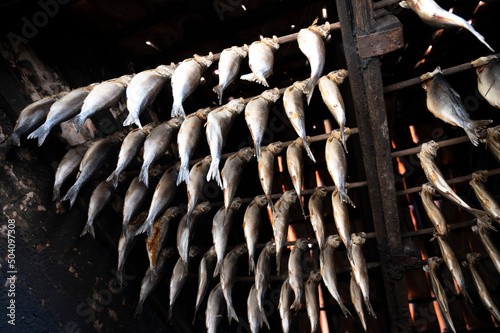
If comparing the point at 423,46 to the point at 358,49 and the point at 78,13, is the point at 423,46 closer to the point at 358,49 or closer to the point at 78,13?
the point at 358,49

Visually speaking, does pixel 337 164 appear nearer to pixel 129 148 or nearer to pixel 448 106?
pixel 448 106

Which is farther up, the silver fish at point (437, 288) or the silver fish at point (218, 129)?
the silver fish at point (218, 129)

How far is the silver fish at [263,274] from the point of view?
10.2 feet

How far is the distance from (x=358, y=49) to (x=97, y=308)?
3107mm

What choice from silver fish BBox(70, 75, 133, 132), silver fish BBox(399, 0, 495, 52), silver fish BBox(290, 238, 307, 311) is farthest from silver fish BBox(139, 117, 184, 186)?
silver fish BBox(399, 0, 495, 52)

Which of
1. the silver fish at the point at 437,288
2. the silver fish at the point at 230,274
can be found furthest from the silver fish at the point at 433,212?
the silver fish at the point at 230,274

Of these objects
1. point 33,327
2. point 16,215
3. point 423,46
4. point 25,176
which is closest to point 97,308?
point 33,327

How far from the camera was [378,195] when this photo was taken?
2918mm

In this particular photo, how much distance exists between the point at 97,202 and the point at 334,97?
215 cm

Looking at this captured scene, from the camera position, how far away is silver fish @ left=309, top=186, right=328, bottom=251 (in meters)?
2.86

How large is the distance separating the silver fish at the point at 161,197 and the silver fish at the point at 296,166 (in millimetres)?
1020

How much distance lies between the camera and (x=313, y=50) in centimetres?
237

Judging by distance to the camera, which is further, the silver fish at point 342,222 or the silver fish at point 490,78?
the silver fish at point 342,222

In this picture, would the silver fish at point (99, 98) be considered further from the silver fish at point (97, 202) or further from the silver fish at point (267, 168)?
the silver fish at point (267, 168)
